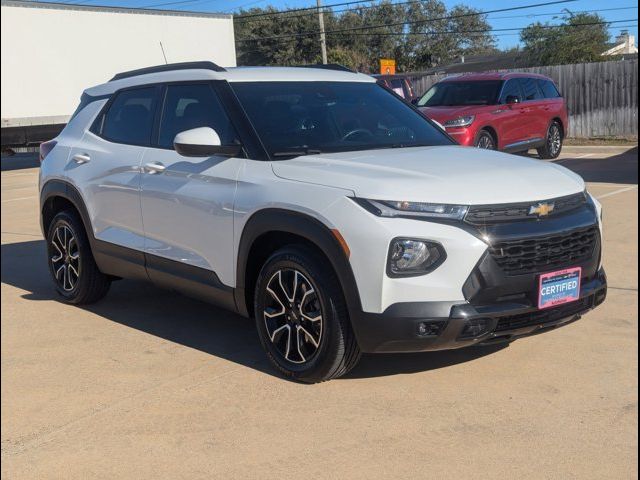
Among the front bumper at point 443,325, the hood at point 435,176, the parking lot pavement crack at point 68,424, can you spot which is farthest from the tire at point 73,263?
the front bumper at point 443,325

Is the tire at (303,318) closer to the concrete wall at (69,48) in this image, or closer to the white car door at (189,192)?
the white car door at (189,192)

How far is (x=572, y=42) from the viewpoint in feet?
117

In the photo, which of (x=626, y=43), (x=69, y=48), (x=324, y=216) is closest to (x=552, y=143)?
(x=69, y=48)

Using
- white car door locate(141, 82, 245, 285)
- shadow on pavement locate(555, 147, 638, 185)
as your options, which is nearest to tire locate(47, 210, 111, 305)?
white car door locate(141, 82, 245, 285)

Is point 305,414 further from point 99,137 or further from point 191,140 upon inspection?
point 99,137

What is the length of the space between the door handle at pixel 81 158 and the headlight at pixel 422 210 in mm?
3039

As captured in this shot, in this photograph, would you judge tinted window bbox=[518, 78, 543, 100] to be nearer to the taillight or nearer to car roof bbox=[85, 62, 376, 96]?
car roof bbox=[85, 62, 376, 96]

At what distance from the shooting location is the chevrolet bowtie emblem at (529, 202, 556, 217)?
4.39 m

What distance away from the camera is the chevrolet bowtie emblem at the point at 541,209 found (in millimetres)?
4391

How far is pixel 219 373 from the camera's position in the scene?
5066 mm

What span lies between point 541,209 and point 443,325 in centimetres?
82

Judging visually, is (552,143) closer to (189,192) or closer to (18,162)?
(189,192)

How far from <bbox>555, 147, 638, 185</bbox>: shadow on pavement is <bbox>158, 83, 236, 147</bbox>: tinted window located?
8.98 meters

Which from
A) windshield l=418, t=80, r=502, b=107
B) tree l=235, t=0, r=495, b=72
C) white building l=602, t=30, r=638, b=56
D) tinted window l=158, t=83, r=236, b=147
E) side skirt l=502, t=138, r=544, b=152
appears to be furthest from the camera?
white building l=602, t=30, r=638, b=56
